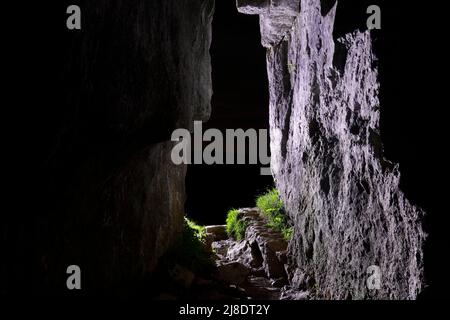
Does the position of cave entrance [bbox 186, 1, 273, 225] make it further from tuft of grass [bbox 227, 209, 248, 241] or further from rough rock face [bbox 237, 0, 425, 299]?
rough rock face [bbox 237, 0, 425, 299]

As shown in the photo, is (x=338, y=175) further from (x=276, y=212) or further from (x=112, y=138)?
(x=276, y=212)

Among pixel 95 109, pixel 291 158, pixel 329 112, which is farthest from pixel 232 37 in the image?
pixel 95 109

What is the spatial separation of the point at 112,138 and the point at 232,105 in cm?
1645

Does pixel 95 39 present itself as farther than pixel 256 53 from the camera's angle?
No

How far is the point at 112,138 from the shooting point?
389cm

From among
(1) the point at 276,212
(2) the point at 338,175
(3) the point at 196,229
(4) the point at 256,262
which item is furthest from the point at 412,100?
(3) the point at 196,229

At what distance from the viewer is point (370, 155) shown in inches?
166

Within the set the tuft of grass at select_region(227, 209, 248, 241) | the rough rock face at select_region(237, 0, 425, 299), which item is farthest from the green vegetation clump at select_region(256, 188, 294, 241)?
the tuft of grass at select_region(227, 209, 248, 241)

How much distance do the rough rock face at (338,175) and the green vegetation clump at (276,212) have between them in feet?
1.38

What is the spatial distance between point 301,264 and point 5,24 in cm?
578

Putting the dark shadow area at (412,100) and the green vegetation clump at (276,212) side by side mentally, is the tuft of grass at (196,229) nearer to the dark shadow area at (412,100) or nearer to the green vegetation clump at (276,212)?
the green vegetation clump at (276,212)

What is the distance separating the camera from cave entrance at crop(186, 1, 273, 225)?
658 inches

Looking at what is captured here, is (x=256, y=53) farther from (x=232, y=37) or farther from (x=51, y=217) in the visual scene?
(x=51, y=217)

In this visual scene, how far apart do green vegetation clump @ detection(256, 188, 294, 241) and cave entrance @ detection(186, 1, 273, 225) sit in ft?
15.5
